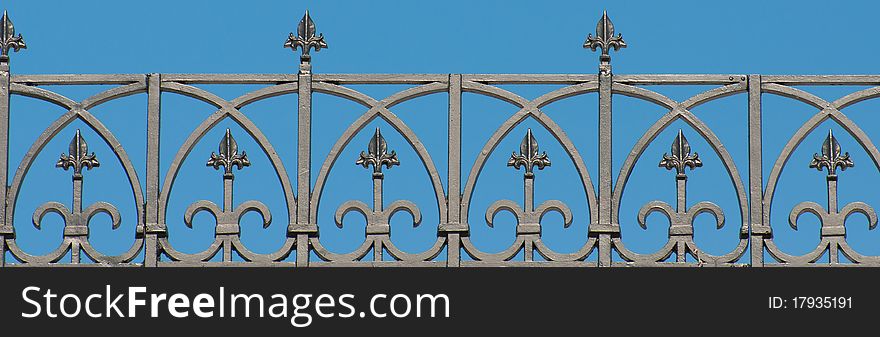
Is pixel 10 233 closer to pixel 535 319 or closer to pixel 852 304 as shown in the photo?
pixel 535 319

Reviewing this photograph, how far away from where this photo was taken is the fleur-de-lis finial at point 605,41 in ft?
49.9

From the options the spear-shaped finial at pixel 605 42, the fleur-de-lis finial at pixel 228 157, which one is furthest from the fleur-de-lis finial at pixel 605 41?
the fleur-de-lis finial at pixel 228 157

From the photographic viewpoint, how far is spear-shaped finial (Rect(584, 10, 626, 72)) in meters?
15.2

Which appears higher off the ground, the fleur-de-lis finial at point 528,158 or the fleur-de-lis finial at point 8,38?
the fleur-de-lis finial at point 8,38

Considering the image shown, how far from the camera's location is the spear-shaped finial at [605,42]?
15.2m

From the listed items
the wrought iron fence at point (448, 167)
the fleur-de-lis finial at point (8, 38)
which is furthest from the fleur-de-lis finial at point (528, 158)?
the fleur-de-lis finial at point (8, 38)

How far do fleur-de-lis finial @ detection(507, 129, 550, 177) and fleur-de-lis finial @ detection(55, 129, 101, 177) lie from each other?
2658 millimetres

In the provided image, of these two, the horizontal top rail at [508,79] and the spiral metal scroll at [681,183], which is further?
the horizontal top rail at [508,79]

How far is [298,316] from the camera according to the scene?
14.5 m

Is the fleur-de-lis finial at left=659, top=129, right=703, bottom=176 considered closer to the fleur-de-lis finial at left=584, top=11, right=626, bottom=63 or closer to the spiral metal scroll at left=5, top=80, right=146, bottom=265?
the fleur-de-lis finial at left=584, top=11, right=626, bottom=63

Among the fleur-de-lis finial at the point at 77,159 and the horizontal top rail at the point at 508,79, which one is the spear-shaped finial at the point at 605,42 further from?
the fleur-de-lis finial at the point at 77,159

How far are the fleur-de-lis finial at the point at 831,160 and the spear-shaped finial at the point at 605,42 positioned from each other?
1432 mm

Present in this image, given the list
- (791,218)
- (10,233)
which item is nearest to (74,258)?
(10,233)

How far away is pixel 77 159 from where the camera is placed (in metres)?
15.1
